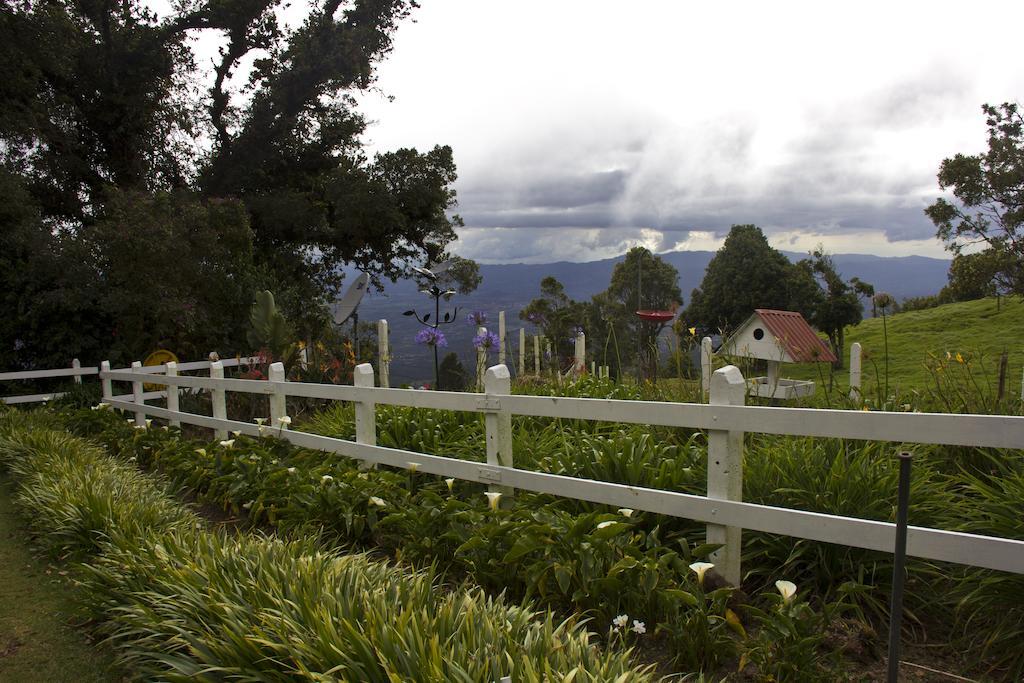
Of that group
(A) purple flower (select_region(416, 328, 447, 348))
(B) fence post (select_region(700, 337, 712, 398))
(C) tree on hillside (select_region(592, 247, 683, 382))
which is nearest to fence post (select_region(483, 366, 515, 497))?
(B) fence post (select_region(700, 337, 712, 398))

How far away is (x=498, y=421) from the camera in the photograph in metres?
4.62

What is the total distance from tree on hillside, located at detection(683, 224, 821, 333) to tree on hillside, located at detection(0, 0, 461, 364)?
2386cm

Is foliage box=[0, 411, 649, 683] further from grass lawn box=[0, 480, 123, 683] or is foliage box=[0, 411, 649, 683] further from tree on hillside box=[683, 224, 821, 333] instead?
tree on hillside box=[683, 224, 821, 333]

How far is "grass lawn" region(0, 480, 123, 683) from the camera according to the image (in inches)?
130

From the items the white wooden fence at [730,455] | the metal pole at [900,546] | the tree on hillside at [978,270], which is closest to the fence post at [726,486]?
the white wooden fence at [730,455]

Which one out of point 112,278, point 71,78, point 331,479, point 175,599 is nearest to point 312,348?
point 112,278

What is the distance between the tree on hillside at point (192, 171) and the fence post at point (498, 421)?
10754 mm

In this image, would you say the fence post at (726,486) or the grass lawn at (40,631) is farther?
the fence post at (726,486)

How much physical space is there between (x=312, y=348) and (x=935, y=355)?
39.6 feet

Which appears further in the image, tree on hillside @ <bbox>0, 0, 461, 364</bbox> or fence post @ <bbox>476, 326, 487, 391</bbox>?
tree on hillside @ <bbox>0, 0, 461, 364</bbox>

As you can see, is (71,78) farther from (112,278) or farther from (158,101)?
(112,278)

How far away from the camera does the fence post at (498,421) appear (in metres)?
4.59

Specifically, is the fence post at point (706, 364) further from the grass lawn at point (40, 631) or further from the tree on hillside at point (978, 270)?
the tree on hillside at point (978, 270)

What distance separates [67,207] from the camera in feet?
55.5
